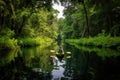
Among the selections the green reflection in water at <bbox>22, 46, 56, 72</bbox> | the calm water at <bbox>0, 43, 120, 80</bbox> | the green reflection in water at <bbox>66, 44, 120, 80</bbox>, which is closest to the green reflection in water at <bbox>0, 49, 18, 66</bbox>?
the calm water at <bbox>0, 43, 120, 80</bbox>

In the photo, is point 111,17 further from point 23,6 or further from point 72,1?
point 23,6

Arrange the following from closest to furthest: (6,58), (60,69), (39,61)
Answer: (60,69) < (39,61) < (6,58)

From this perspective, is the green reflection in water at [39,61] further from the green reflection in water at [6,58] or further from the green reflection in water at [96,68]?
the green reflection in water at [96,68]

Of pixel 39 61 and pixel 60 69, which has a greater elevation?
pixel 39 61

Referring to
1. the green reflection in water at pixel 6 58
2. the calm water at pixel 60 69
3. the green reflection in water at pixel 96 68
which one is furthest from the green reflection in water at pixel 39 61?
the green reflection in water at pixel 96 68

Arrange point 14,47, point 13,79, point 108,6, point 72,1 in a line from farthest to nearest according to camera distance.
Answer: point 72,1
point 108,6
point 14,47
point 13,79

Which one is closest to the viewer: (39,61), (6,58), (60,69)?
(60,69)

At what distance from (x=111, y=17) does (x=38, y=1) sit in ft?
39.4

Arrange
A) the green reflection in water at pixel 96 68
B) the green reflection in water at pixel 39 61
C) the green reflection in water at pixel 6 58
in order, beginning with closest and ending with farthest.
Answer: the green reflection in water at pixel 96 68 < the green reflection in water at pixel 39 61 < the green reflection in water at pixel 6 58

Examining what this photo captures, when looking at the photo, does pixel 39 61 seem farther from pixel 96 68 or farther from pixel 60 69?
pixel 96 68

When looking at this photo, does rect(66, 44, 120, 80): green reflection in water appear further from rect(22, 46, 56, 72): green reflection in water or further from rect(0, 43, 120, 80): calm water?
rect(22, 46, 56, 72): green reflection in water

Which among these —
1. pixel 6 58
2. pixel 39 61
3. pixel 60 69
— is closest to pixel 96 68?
pixel 60 69

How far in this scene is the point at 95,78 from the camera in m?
10.8

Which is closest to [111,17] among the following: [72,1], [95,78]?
[72,1]
